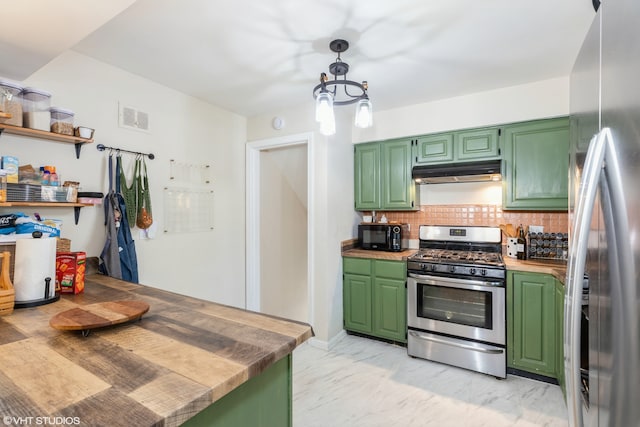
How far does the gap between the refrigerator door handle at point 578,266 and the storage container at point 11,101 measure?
236 centimetres

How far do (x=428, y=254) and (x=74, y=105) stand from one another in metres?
3.05

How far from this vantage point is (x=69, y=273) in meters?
1.58

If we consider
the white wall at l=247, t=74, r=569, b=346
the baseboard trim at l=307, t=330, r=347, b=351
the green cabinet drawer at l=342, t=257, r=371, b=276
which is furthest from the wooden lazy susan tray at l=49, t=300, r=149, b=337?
the green cabinet drawer at l=342, t=257, r=371, b=276

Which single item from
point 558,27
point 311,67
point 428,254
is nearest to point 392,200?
point 428,254

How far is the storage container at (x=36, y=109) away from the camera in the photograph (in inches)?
68.1

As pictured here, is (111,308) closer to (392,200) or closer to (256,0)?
(256,0)

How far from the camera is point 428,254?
2.97m

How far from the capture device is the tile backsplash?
2.75 meters

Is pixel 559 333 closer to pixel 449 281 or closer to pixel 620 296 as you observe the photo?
pixel 449 281

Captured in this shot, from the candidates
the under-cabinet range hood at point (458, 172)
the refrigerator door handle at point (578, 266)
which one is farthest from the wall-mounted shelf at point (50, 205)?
the under-cabinet range hood at point (458, 172)

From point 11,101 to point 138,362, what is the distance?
1.73m

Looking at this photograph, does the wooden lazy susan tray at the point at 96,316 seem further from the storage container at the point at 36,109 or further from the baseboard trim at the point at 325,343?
the baseboard trim at the point at 325,343

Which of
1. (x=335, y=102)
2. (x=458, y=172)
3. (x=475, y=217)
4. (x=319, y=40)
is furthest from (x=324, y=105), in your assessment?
(x=475, y=217)

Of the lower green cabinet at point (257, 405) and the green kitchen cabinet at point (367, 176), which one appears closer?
the lower green cabinet at point (257, 405)
